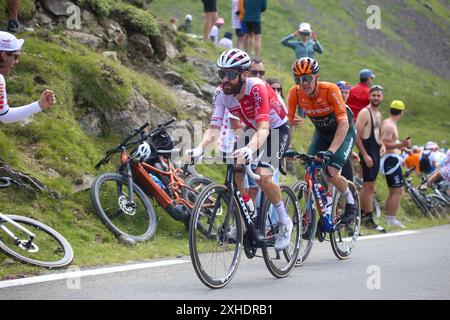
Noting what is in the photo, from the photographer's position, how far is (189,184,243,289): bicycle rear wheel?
7.84 m

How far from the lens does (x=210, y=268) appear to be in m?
8.05

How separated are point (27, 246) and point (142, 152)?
3106 mm

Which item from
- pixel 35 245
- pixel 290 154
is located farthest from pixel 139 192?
pixel 35 245

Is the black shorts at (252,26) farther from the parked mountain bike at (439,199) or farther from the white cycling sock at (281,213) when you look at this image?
the white cycling sock at (281,213)

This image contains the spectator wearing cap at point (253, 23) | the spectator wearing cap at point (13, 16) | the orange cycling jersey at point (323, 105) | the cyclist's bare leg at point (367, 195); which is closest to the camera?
the orange cycling jersey at point (323, 105)

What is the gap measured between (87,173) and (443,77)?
140 feet

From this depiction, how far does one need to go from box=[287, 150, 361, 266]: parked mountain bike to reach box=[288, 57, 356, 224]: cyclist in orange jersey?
127 mm

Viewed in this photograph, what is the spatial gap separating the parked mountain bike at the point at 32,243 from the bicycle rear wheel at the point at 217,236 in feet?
6.09

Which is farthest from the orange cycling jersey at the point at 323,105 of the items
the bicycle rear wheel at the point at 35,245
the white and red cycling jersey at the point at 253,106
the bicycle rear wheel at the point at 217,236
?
the bicycle rear wheel at the point at 35,245

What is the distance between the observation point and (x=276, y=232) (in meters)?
9.18

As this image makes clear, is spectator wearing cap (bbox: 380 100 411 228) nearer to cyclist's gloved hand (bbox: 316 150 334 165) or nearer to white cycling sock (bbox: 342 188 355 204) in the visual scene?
white cycling sock (bbox: 342 188 355 204)

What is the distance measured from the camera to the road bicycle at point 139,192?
11281mm

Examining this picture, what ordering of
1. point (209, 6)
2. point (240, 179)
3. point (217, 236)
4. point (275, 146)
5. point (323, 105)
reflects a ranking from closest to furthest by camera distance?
point (217, 236)
point (240, 179)
point (275, 146)
point (323, 105)
point (209, 6)

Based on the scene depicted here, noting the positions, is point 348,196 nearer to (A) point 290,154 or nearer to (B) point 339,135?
(B) point 339,135
